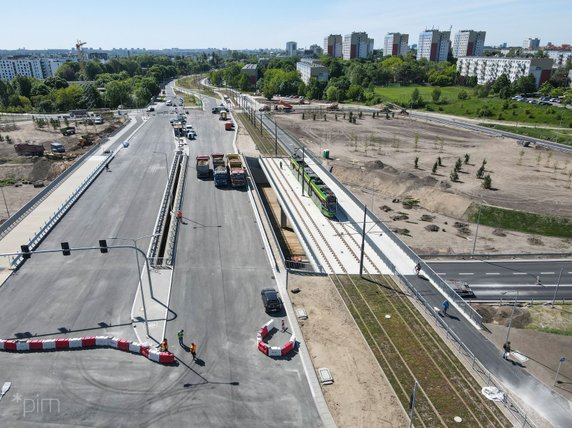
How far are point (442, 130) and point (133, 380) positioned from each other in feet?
370

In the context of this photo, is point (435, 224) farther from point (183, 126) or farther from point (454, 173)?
point (183, 126)

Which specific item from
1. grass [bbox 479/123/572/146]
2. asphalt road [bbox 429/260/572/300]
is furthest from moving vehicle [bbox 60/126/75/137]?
grass [bbox 479/123/572/146]

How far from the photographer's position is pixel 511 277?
43750 mm

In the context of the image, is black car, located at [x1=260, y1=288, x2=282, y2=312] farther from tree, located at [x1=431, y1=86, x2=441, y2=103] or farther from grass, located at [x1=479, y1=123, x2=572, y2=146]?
tree, located at [x1=431, y1=86, x2=441, y2=103]

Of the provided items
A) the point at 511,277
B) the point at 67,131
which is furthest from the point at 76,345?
the point at 67,131

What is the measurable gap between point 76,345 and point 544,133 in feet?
398

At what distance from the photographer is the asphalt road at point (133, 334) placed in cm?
2216

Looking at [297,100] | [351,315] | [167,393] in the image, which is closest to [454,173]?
[351,315]

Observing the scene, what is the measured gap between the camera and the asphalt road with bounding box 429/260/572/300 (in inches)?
1603

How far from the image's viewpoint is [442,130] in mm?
116188

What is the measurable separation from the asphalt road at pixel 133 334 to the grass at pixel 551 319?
24.3 meters

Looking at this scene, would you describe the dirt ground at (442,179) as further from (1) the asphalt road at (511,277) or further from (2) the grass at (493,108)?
(2) the grass at (493,108)

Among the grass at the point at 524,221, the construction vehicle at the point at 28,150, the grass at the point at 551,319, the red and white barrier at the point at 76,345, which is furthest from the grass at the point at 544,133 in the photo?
the construction vehicle at the point at 28,150

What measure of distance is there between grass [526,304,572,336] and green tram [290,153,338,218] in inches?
939
